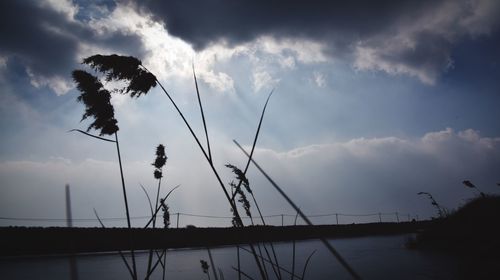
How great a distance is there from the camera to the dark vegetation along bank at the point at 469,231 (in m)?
9.51

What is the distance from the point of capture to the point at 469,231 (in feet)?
35.7

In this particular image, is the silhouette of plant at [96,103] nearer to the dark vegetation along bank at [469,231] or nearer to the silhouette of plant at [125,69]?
the silhouette of plant at [125,69]

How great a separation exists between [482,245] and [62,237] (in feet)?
54.7

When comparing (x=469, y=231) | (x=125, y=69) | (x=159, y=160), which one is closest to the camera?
(x=125, y=69)

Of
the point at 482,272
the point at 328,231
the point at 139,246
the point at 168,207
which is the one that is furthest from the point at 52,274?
the point at 328,231

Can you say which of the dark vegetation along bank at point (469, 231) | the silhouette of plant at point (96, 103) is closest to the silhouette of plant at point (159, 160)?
the silhouette of plant at point (96, 103)

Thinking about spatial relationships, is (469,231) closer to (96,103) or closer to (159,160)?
(159,160)

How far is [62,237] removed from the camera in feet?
43.7

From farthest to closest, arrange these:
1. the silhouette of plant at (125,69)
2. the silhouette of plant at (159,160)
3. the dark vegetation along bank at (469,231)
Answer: the dark vegetation along bank at (469,231), the silhouette of plant at (159,160), the silhouette of plant at (125,69)

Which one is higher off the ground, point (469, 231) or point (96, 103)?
point (96, 103)

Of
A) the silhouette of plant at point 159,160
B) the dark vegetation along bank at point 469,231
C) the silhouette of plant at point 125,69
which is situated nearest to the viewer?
the silhouette of plant at point 125,69

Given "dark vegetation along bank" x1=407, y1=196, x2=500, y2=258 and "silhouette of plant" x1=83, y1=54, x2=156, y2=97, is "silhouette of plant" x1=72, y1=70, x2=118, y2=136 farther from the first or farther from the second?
"dark vegetation along bank" x1=407, y1=196, x2=500, y2=258

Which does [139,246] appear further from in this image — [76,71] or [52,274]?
[76,71]

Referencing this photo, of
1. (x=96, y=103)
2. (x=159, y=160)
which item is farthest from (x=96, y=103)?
(x=159, y=160)
